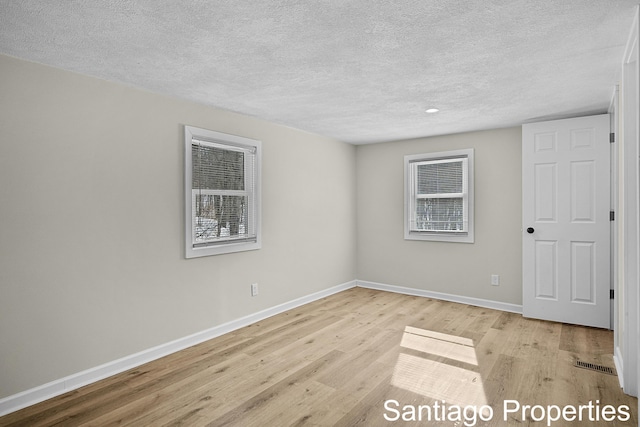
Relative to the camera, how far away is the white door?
12.3 feet

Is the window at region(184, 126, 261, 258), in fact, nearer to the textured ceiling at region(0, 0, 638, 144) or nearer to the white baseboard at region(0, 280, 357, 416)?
the textured ceiling at region(0, 0, 638, 144)

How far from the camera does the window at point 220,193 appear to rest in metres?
3.35

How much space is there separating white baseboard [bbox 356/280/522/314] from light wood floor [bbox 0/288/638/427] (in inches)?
19.5

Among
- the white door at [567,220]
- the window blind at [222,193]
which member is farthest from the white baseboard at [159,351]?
the window blind at [222,193]

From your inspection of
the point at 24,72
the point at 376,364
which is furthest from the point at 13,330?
the point at 376,364

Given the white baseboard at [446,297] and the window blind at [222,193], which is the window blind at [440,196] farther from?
the window blind at [222,193]

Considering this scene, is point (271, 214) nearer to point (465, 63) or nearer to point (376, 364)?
point (376, 364)

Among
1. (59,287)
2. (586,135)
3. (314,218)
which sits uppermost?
(586,135)

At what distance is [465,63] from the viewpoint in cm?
247

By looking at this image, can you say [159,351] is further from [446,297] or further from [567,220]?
[567,220]

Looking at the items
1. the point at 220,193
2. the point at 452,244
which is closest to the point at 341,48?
the point at 220,193

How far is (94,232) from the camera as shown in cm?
270

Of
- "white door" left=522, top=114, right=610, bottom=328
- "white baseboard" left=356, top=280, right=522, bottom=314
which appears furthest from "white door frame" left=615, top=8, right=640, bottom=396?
"white baseboard" left=356, top=280, right=522, bottom=314

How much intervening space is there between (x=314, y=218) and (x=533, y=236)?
268 centimetres
